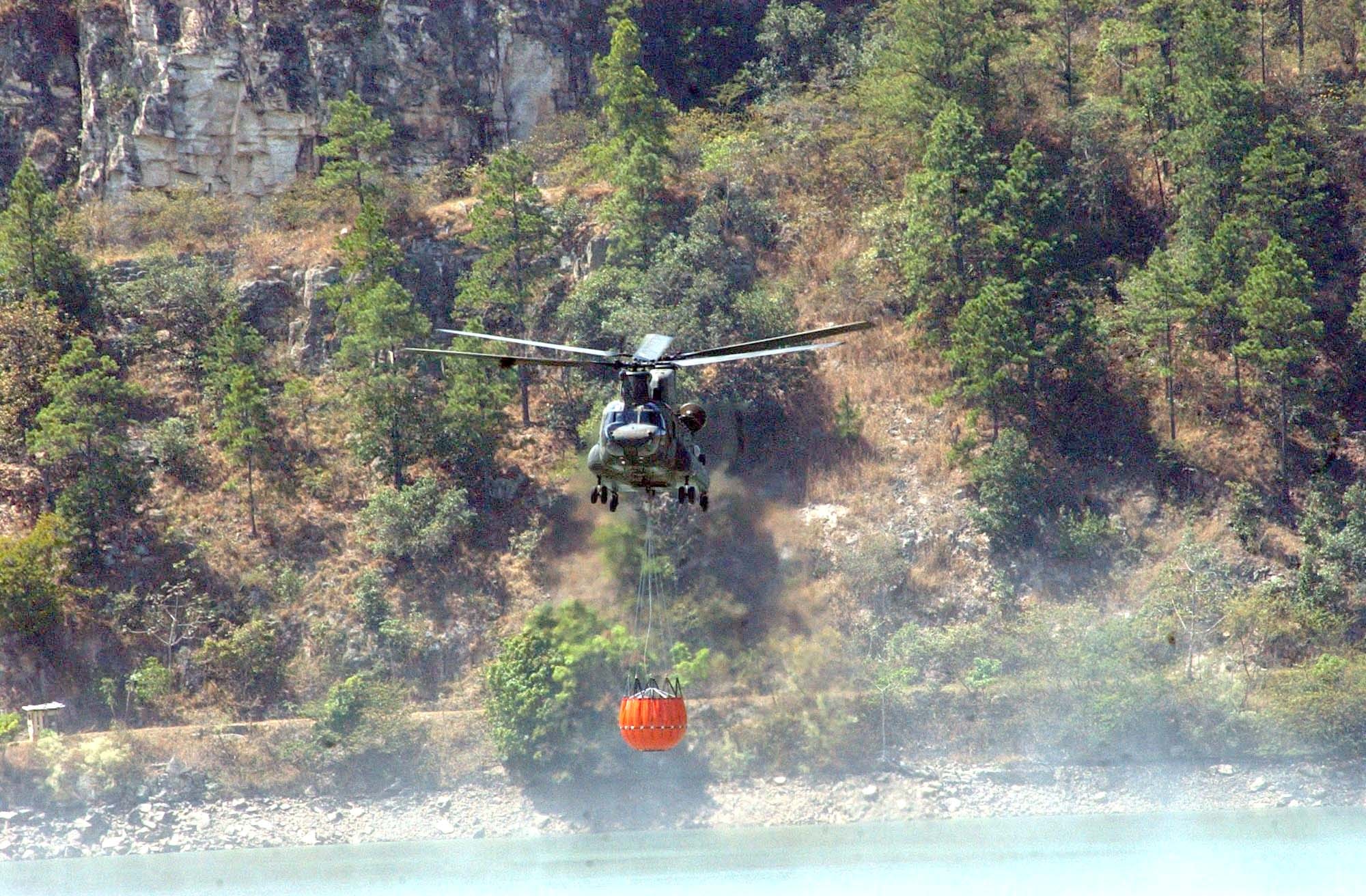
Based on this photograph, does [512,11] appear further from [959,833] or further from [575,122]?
[959,833]

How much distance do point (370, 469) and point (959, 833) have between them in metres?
23.0

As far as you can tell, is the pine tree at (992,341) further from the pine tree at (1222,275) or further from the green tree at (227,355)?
the green tree at (227,355)

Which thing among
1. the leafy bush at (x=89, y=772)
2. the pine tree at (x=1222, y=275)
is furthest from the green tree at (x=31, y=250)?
the pine tree at (x=1222, y=275)

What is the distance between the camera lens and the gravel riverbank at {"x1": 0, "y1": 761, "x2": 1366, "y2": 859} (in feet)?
162

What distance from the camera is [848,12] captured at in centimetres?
7425

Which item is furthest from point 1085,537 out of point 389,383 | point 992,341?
point 389,383

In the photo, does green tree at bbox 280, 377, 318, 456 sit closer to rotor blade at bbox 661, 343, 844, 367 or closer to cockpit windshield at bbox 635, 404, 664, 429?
cockpit windshield at bbox 635, 404, 664, 429

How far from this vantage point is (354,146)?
6744 cm

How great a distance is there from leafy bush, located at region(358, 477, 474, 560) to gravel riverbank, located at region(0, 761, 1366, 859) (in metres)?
8.96

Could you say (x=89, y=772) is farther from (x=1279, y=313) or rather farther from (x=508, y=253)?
(x=1279, y=313)

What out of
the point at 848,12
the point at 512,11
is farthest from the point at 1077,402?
the point at 512,11

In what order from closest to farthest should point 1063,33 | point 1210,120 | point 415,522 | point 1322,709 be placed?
point 1322,709 → point 415,522 → point 1210,120 → point 1063,33

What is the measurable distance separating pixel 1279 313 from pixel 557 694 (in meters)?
23.8

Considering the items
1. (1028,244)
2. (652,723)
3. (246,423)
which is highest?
(1028,244)
